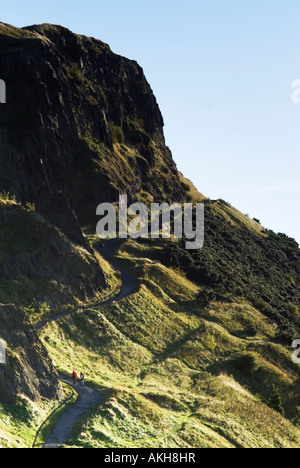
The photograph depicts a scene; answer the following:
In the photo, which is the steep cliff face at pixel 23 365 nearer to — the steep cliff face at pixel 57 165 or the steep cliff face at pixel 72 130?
the steep cliff face at pixel 57 165

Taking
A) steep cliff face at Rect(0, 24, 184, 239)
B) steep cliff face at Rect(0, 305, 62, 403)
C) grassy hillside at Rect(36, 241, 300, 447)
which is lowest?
grassy hillside at Rect(36, 241, 300, 447)

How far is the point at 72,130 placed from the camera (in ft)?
280

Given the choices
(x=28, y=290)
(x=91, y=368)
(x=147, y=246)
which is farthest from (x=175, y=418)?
(x=147, y=246)

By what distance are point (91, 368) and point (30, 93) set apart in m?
50.7

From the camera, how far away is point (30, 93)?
75875 millimetres

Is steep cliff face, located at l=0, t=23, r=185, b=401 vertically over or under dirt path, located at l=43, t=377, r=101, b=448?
over

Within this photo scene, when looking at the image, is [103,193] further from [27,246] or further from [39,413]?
[39,413]
